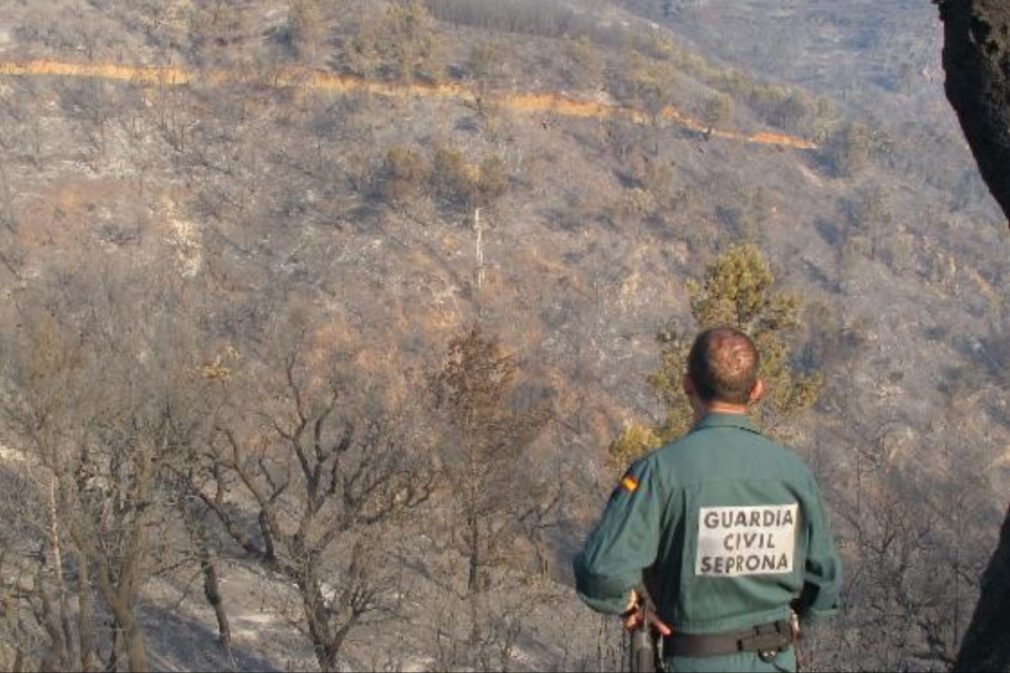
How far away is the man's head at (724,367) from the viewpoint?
312 cm

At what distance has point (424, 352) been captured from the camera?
32500 mm

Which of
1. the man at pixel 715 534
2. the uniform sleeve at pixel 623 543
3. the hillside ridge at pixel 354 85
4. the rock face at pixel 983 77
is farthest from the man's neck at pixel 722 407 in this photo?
the hillside ridge at pixel 354 85

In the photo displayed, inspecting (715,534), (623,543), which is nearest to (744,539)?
(715,534)

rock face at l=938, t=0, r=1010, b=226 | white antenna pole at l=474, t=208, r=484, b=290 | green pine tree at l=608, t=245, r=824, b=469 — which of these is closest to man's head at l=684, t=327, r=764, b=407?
rock face at l=938, t=0, r=1010, b=226

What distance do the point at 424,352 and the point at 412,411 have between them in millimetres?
8184

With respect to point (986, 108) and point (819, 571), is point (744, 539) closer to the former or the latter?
point (819, 571)

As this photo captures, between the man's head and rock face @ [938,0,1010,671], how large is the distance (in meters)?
2.97

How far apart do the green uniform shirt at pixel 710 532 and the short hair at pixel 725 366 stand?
0.26ft

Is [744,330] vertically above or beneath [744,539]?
beneath

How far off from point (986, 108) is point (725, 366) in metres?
3.62

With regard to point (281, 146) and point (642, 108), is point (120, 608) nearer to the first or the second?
point (281, 146)

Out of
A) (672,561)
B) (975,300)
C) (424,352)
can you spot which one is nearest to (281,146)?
(424,352)

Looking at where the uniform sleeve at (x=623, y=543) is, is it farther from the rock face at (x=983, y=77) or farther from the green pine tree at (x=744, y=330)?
the green pine tree at (x=744, y=330)

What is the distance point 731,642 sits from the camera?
3.12 meters
